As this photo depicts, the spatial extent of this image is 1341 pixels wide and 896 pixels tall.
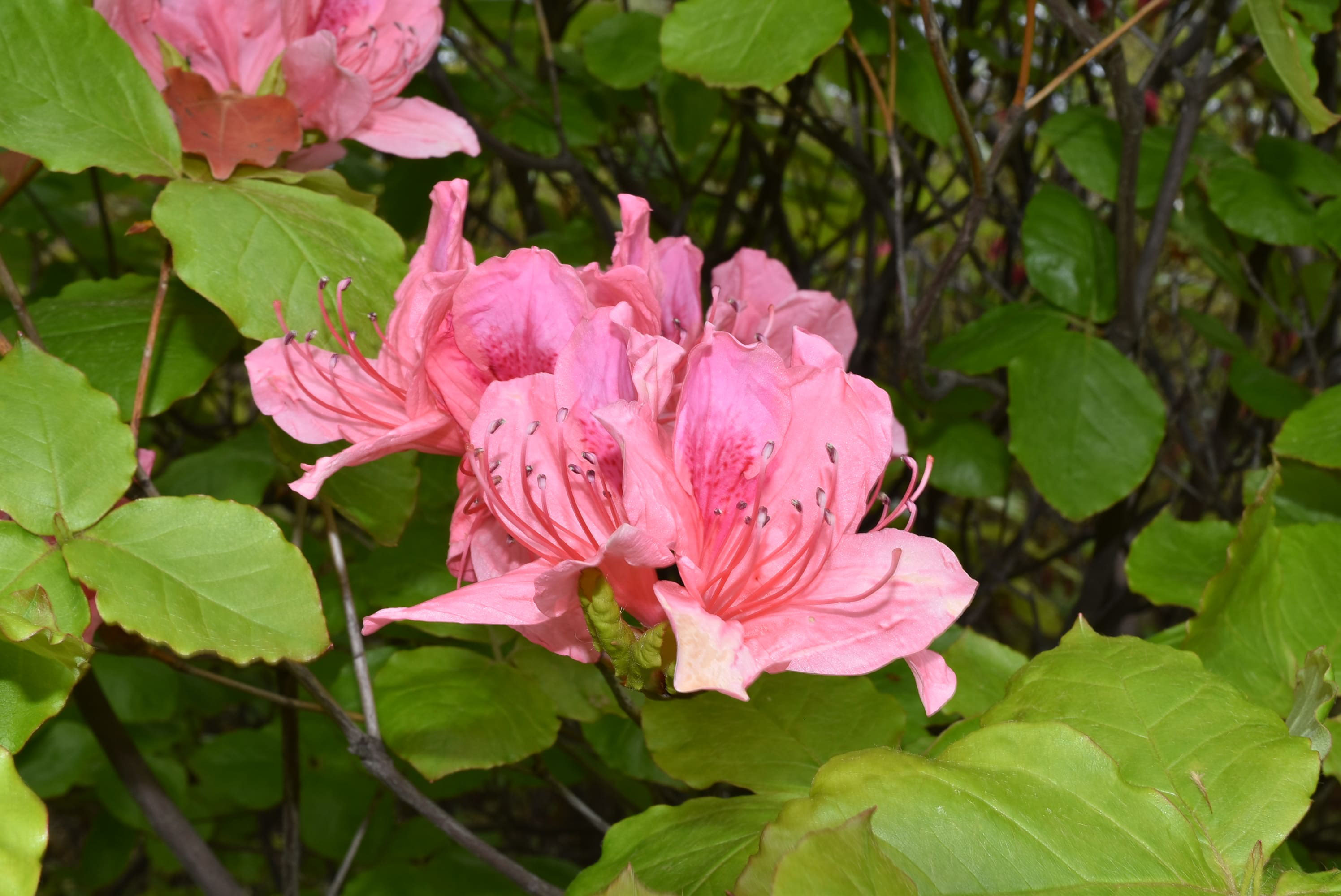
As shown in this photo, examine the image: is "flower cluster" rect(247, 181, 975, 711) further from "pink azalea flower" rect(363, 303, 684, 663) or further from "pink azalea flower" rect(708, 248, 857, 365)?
"pink azalea flower" rect(708, 248, 857, 365)

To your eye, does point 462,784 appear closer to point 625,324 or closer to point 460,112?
point 460,112

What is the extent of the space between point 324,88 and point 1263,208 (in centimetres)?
115

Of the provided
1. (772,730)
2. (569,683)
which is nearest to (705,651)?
(772,730)

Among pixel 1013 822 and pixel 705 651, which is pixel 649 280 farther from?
pixel 1013 822

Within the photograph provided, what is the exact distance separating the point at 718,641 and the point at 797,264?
165cm

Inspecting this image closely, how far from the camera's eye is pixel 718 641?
1.96 ft

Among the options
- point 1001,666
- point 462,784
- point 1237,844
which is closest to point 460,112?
point 462,784

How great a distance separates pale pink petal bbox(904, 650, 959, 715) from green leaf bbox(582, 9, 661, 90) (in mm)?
1132

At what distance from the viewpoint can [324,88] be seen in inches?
37.2

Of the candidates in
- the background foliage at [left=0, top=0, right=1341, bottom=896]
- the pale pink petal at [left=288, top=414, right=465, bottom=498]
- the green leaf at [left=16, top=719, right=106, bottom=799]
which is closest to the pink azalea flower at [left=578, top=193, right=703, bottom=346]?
the pale pink petal at [left=288, top=414, right=465, bottom=498]

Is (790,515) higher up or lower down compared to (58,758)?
higher up

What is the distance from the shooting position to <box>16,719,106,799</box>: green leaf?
1.74 m

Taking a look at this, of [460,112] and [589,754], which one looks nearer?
[589,754]

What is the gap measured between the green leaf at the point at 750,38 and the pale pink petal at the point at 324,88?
31cm
